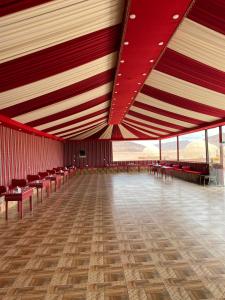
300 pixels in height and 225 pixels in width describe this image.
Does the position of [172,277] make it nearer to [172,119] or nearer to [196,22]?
[196,22]

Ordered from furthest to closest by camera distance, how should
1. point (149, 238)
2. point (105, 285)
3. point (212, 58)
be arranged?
1. point (212, 58)
2. point (149, 238)
3. point (105, 285)

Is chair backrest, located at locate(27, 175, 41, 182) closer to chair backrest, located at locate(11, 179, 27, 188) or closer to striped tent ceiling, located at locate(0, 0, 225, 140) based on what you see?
chair backrest, located at locate(11, 179, 27, 188)

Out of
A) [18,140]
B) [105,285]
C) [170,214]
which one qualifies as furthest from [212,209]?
[18,140]

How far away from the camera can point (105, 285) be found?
334 cm

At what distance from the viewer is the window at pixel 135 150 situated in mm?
23250

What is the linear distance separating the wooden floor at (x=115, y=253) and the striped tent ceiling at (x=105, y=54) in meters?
2.85

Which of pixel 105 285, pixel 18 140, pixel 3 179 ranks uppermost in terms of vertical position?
pixel 18 140

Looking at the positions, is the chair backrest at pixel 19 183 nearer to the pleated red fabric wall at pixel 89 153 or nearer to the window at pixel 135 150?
the pleated red fabric wall at pixel 89 153

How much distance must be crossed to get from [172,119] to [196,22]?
28.2ft

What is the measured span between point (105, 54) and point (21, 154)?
20.0 ft

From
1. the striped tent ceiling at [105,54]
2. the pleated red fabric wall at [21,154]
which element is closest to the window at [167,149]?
the pleated red fabric wall at [21,154]

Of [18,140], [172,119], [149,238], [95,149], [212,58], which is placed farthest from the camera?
[95,149]

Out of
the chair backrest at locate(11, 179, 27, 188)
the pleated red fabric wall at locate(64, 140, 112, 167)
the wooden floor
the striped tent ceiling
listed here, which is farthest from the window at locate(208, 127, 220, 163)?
the pleated red fabric wall at locate(64, 140, 112, 167)

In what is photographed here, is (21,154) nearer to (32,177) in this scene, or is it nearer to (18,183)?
(32,177)
